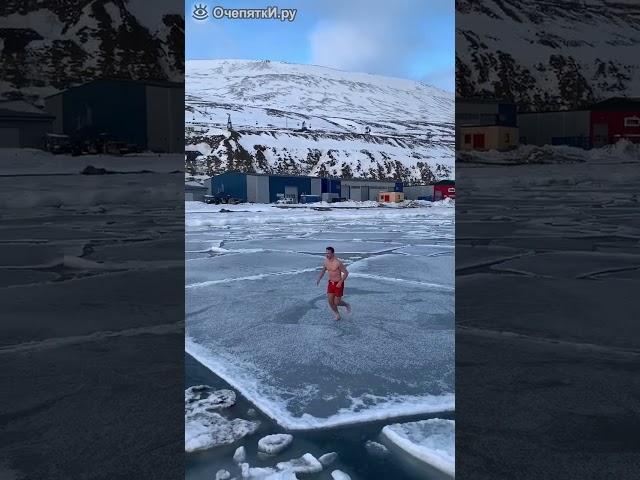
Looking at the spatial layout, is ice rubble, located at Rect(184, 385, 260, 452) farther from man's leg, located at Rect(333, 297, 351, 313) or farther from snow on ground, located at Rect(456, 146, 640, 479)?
man's leg, located at Rect(333, 297, 351, 313)

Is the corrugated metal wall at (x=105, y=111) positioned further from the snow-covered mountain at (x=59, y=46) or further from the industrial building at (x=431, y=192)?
the industrial building at (x=431, y=192)

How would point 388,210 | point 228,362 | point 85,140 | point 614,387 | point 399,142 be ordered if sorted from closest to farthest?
point 614,387 → point 85,140 → point 228,362 → point 388,210 → point 399,142

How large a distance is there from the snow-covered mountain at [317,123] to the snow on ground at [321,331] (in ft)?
73.0

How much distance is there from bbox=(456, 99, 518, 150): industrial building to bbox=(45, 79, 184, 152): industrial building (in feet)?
5.21

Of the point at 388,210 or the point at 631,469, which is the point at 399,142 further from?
the point at 631,469

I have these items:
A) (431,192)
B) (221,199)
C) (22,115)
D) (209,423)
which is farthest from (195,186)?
(209,423)

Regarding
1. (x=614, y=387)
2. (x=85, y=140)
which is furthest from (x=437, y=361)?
(x=85, y=140)

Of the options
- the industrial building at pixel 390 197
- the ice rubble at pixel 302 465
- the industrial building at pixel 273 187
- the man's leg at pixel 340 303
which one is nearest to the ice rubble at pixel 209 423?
the ice rubble at pixel 302 465

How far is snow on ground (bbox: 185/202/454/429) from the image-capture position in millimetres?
2621

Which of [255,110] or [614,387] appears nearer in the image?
[614,387]

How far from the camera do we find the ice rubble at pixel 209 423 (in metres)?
2.14

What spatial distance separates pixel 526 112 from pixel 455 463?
2.28 m

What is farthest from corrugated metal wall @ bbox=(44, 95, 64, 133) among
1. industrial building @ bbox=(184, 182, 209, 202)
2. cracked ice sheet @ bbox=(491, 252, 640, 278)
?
industrial building @ bbox=(184, 182, 209, 202)

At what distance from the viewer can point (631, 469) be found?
1.96 m
